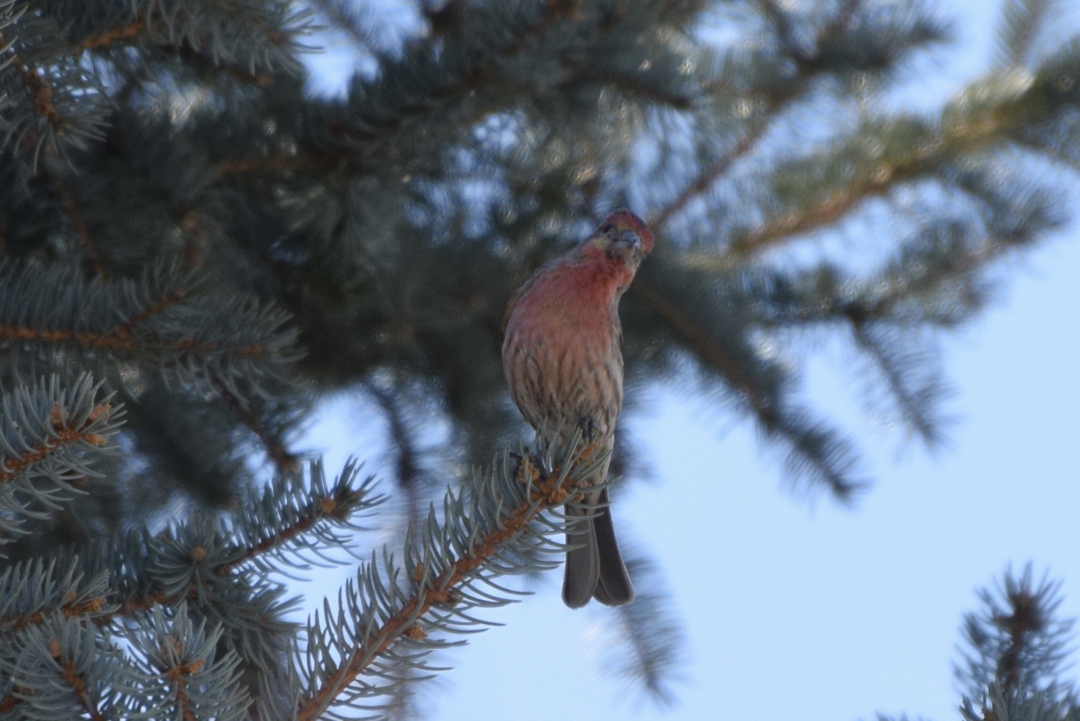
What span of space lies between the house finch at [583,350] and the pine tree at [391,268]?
76 mm

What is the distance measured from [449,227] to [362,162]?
0.56 meters

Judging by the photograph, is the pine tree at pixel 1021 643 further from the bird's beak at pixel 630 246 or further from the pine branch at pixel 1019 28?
the pine branch at pixel 1019 28

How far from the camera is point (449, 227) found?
3.04 meters

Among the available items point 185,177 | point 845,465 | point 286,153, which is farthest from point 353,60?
point 845,465

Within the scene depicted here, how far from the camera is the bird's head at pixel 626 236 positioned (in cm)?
300

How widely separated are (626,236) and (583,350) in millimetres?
494

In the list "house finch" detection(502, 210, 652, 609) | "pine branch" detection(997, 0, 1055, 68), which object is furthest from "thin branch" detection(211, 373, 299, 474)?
"pine branch" detection(997, 0, 1055, 68)

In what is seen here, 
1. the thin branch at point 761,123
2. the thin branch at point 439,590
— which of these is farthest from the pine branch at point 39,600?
the thin branch at point 761,123

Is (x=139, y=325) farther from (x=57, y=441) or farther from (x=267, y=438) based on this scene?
(x=57, y=441)

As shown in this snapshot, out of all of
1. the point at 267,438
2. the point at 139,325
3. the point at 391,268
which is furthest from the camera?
the point at 391,268

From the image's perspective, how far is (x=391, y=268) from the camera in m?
2.80

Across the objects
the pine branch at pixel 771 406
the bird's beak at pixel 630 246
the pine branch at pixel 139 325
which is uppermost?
the bird's beak at pixel 630 246

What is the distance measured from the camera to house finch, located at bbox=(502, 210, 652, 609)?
115 inches

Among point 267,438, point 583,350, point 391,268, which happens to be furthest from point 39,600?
point 583,350
